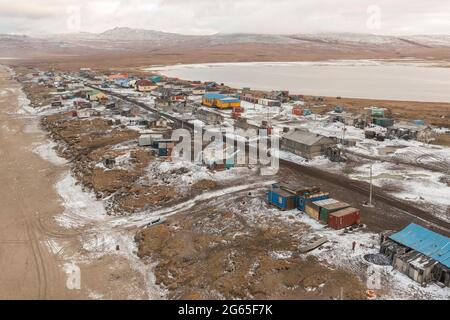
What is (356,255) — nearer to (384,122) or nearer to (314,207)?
(314,207)

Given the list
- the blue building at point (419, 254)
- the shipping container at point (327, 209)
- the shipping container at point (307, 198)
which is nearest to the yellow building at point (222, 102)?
the shipping container at point (307, 198)

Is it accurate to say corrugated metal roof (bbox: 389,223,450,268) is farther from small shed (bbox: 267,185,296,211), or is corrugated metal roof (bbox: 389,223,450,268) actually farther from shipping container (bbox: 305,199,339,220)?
small shed (bbox: 267,185,296,211)

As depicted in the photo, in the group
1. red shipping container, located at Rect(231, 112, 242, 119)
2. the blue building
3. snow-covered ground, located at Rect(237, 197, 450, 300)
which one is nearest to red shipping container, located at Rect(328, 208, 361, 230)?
snow-covered ground, located at Rect(237, 197, 450, 300)

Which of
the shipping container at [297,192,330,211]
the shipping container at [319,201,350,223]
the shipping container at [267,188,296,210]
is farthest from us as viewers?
the shipping container at [267,188,296,210]

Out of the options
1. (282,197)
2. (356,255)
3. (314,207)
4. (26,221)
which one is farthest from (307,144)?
(26,221)

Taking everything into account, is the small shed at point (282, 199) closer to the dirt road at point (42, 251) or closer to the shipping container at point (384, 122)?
the dirt road at point (42, 251)

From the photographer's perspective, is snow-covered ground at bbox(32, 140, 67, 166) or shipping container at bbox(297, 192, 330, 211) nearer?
shipping container at bbox(297, 192, 330, 211)

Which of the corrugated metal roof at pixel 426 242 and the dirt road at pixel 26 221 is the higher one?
the corrugated metal roof at pixel 426 242
